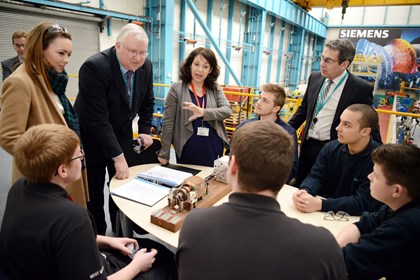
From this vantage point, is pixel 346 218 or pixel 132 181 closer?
pixel 346 218

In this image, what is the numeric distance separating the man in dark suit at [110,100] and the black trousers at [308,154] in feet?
4.81

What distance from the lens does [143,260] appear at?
1.40 m

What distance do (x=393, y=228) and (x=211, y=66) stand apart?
1.78 metres

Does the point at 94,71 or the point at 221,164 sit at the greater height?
the point at 94,71

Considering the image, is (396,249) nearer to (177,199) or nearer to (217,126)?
(177,199)

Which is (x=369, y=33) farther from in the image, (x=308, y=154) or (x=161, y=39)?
(x=308, y=154)

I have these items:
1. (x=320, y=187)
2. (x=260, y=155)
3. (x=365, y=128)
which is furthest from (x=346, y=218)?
(x=260, y=155)

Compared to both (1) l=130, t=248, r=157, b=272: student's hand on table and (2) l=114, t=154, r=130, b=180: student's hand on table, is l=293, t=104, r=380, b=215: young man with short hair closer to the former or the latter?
(1) l=130, t=248, r=157, b=272: student's hand on table

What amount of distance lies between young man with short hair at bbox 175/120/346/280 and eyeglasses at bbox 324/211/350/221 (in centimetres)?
88

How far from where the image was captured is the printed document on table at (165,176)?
1981 mm

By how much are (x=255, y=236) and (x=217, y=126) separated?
1.81m

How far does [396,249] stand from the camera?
3.78ft

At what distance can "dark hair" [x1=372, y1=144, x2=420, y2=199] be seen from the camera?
48.6 inches

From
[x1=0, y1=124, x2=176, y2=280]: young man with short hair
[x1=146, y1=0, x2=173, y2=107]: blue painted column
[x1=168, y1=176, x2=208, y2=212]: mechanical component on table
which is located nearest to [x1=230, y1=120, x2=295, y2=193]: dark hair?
[x1=0, y1=124, x2=176, y2=280]: young man with short hair
